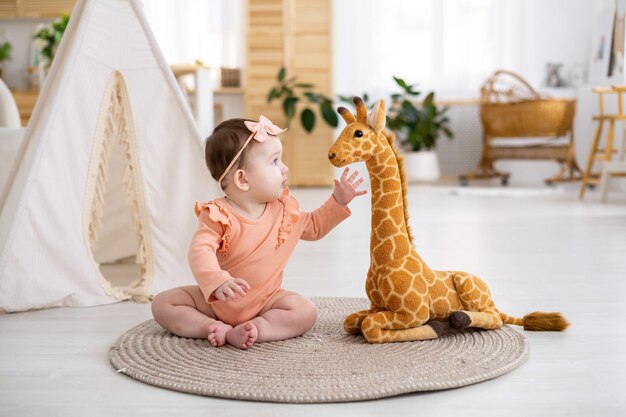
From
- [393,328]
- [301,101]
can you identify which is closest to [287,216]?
[393,328]

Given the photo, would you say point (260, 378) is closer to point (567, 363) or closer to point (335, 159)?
point (335, 159)

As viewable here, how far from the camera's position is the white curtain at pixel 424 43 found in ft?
21.9

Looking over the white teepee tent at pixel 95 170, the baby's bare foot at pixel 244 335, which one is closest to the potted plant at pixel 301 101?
the white teepee tent at pixel 95 170

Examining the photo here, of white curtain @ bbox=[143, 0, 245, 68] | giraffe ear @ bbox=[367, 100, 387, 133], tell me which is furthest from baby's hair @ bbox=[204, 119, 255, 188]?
white curtain @ bbox=[143, 0, 245, 68]

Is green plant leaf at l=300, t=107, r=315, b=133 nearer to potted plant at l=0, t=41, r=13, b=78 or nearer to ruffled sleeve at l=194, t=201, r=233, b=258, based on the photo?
potted plant at l=0, t=41, r=13, b=78

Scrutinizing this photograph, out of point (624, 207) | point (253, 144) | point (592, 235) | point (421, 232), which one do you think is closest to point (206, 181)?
point (253, 144)

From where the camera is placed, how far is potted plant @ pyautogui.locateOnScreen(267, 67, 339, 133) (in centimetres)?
641

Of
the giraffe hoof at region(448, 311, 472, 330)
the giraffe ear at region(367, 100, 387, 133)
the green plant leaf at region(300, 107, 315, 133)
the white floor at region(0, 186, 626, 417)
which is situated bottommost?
the white floor at region(0, 186, 626, 417)

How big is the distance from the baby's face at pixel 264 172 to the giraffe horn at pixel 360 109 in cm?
19

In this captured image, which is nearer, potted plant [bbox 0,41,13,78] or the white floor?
the white floor

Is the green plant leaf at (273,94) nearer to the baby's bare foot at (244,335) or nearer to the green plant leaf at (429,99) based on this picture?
the green plant leaf at (429,99)

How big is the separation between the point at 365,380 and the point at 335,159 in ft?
1.61

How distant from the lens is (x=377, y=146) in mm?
1596

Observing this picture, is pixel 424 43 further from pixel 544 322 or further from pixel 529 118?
pixel 544 322
